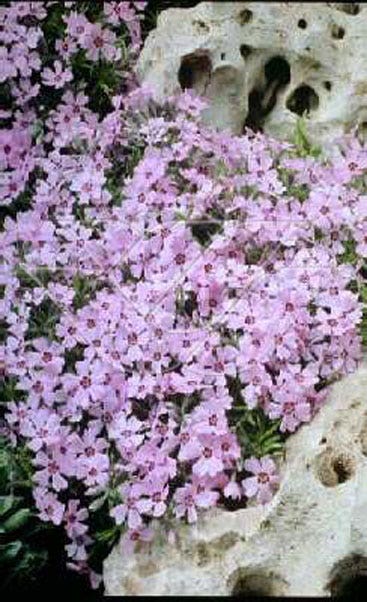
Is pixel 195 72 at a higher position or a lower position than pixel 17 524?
higher

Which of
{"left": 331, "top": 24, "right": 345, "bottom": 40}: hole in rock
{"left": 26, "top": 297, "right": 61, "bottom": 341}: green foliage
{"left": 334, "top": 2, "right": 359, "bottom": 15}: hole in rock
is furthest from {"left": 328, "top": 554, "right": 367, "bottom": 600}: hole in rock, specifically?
{"left": 334, "top": 2, "right": 359, "bottom": 15}: hole in rock

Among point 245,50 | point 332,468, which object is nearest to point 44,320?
point 332,468

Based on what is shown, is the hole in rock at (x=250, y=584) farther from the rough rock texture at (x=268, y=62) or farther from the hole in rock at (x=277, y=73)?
the hole in rock at (x=277, y=73)

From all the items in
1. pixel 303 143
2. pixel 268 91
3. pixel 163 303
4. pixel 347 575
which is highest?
pixel 268 91

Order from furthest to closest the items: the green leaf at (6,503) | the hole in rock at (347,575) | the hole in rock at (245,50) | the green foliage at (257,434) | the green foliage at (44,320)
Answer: the hole in rock at (245,50) → the green foliage at (44,320) → the green foliage at (257,434) → the green leaf at (6,503) → the hole in rock at (347,575)

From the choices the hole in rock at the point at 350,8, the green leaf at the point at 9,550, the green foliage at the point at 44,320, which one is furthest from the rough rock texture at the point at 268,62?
the green leaf at the point at 9,550

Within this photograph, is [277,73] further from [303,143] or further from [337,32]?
[303,143]

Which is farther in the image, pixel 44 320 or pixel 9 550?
pixel 44 320
